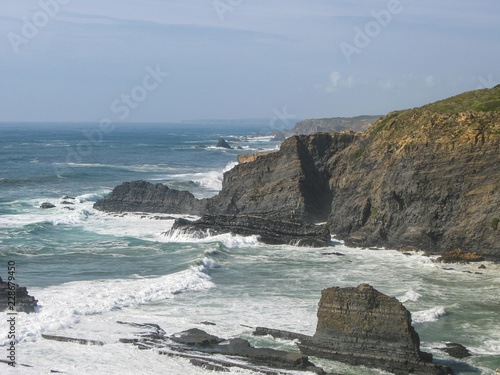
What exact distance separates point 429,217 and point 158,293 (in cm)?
1821

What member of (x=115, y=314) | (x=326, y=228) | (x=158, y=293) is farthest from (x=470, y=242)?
(x=115, y=314)

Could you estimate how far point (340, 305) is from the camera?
20016mm

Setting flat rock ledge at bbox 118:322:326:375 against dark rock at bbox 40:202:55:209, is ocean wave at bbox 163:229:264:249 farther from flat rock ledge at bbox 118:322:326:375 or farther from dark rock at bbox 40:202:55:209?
dark rock at bbox 40:202:55:209

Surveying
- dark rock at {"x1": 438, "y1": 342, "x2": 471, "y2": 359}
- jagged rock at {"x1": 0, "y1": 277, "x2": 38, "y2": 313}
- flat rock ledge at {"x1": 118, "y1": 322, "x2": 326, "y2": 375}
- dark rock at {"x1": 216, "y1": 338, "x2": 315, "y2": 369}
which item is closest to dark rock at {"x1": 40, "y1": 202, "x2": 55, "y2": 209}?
jagged rock at {"x1": 0, "y1": 277, "x2": 38, "y2": 313}

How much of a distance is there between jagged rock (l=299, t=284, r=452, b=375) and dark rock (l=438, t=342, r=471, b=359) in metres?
2.07

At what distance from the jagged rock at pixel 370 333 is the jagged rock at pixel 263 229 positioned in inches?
803

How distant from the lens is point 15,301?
24.9 m

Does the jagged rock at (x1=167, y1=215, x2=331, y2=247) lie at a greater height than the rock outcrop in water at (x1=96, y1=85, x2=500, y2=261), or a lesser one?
lesser

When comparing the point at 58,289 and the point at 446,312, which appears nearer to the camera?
the point at 446,312

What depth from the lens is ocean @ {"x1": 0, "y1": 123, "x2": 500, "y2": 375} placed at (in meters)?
21.2

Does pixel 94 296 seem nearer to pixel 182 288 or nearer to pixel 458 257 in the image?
pixel 182 288

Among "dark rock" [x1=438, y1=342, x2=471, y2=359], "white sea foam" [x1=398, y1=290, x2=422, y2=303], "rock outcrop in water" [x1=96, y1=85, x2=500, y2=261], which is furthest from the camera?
"rock outcrop in water" [x1=96, y1=85, x2=500, y2=261]

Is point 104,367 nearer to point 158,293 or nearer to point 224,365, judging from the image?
point 224,365

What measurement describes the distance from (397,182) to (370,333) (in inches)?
876
